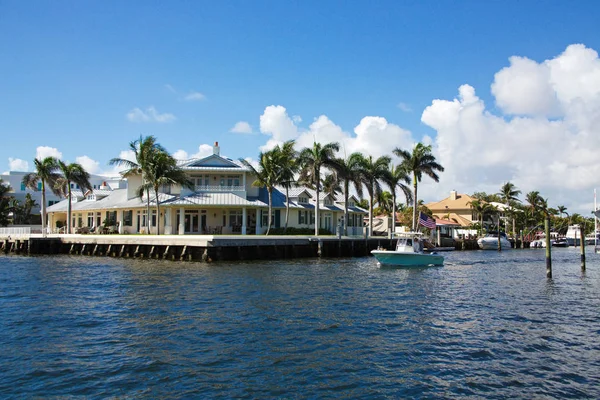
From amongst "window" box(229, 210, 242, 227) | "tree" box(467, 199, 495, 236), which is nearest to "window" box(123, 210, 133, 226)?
"window" box(229, 210, 242, 227)

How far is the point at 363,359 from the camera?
542 inches

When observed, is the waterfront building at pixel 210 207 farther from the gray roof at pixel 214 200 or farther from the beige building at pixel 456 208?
the beige building at pixel 456 208

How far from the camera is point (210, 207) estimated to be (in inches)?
2141

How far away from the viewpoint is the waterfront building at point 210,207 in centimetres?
5469

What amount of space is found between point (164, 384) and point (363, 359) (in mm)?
5253

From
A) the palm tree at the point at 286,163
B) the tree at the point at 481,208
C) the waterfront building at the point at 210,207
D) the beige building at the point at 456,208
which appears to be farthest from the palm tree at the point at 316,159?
the beige building at the point at 456,208

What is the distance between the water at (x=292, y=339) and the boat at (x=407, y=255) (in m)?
9.56

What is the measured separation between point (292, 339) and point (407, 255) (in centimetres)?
2407

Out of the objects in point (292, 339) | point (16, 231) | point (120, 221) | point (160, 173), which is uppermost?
point (160, 173)

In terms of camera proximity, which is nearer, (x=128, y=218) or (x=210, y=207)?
(x=210, y=207)

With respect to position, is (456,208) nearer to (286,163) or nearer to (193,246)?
(286,163)

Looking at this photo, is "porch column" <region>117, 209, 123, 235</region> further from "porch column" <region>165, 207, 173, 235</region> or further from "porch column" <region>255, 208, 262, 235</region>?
"porch column" <region>255, 208, 262, 235</region>

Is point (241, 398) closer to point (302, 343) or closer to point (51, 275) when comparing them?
point (302, 343)

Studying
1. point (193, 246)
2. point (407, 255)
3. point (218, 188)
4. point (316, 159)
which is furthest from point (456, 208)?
point (193, 246)
